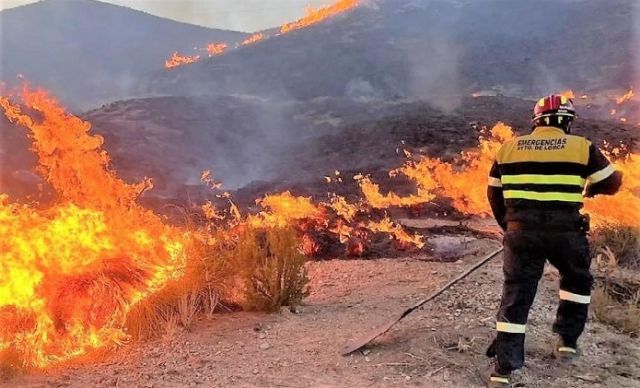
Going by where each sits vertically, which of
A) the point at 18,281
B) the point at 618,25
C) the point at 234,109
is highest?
the point at 618,25

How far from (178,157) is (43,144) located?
16.2 metres

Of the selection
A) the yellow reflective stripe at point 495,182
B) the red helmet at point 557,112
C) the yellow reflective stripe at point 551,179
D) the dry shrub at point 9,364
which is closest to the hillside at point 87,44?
the dry shrub at point 9,364

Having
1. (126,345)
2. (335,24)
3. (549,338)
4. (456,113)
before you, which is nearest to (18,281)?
(126,345)

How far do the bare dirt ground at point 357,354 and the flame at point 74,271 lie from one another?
1.01 feet

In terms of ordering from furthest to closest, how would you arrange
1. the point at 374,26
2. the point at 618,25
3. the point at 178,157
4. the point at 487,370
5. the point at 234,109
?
the point at 374,26 < the point at 618,25 < the point at 234,109 < the point at 178,157 < the point at 487,370

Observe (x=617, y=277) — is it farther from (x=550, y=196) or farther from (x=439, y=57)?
(x=439, y=57)

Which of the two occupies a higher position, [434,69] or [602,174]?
[434,69]

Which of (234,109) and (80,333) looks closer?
(80,333)

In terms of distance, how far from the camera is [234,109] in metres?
28.3

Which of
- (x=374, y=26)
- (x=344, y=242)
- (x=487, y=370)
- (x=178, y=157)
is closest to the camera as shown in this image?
(x=487, y=370)

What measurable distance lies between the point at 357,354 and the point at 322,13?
52659 mm

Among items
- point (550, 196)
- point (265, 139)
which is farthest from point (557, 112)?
point (265, 139)

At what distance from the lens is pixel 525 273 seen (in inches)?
167

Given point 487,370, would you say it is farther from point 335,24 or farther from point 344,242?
point 335,24
